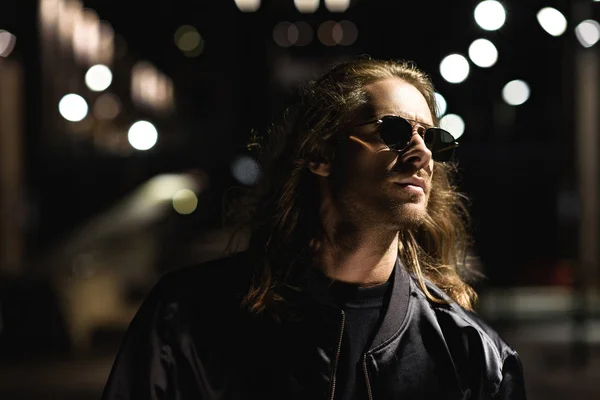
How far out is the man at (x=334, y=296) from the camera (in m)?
2.62

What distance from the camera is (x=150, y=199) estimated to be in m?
17.3

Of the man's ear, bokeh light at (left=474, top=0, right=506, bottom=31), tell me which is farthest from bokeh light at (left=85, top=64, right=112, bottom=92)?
the man's ear

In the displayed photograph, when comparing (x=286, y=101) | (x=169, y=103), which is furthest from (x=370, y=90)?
(x=169, y=103)

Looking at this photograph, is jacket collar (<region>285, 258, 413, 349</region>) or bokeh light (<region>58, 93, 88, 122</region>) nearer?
jacket collar (<region>285, 258, 413, 349</region>)

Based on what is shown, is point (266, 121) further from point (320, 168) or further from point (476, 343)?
point (476, 343)

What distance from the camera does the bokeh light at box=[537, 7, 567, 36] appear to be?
7.01 m

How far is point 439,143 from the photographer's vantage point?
2.94m

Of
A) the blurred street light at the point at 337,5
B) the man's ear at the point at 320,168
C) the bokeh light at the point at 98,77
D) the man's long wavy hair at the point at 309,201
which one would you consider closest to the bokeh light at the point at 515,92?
the blurred street light at the point at 337,5

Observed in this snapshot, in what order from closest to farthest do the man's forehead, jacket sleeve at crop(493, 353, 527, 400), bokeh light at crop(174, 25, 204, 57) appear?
jacket sleeve at crop(493, 353, 527, 400) → the man's forehead → bokeh light at crop(174, 25, 204, 57)

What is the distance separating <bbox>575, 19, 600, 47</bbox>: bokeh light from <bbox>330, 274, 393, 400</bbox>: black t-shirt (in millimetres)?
5647

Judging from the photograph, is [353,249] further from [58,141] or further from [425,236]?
[58,141]

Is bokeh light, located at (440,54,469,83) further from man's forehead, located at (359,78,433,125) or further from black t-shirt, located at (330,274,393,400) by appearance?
black t-shirt, located at (330,274,393,400)

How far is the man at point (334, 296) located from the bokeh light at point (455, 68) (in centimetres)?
480

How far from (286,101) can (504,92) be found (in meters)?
6.54
